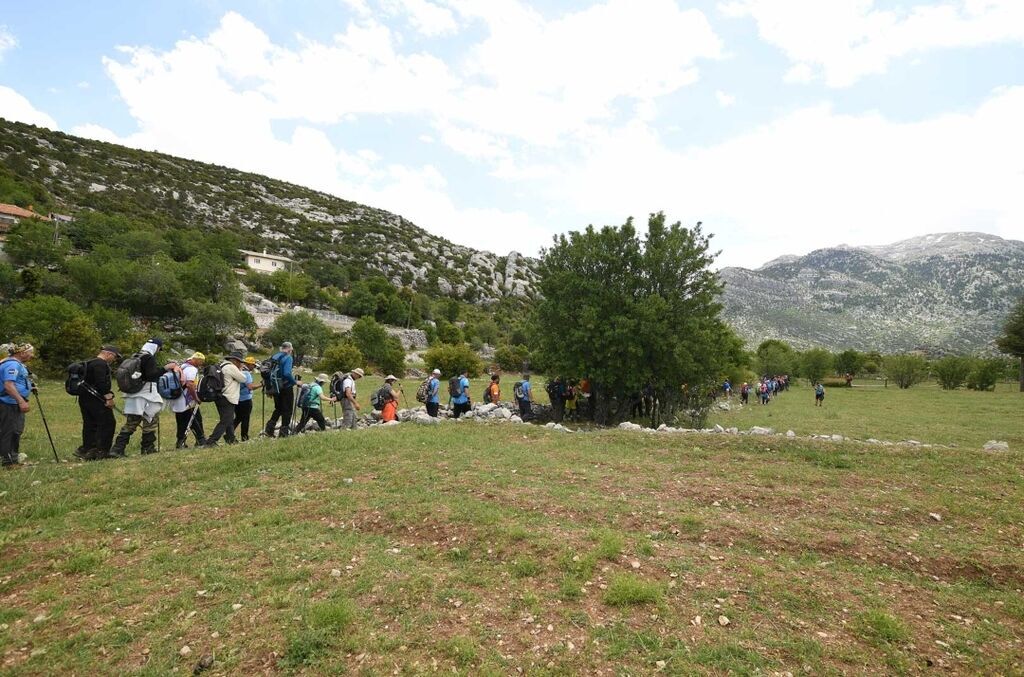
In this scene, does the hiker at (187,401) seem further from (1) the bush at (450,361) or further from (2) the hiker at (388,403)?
(1) the bush at (450,361)

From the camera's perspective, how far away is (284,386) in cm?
1278

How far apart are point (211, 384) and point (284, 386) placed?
1722mm

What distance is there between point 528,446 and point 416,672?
26.7 feet

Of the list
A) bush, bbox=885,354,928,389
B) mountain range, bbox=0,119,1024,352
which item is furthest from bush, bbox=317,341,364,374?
bush, bbox=885,354,928,389

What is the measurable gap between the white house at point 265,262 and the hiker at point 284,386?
89.3 meters

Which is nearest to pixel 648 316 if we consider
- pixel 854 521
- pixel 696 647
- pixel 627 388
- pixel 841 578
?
pixel 627 388

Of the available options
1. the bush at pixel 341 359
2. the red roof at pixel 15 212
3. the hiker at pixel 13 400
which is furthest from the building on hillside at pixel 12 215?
the hiker at pixel 13 400

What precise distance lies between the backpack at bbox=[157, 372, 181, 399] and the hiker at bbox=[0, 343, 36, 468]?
2.10m

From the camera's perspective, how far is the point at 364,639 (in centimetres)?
450

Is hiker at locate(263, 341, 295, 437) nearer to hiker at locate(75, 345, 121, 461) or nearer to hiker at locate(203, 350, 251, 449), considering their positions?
hiker at locate(203, 350, 251, 449)

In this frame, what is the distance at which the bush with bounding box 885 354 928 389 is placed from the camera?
63.1 metres

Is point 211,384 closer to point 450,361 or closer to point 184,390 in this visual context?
point 184,390

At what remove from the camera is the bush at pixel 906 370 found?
207 ft

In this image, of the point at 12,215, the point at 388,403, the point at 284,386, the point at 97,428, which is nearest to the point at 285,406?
the point at 284,386
